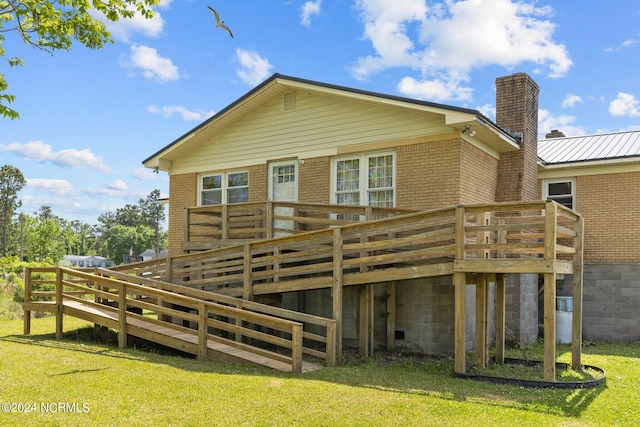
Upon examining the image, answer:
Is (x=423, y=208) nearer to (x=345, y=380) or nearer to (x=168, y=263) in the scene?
(x=345, y=380)

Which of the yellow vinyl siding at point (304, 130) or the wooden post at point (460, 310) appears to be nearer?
the wooden post at point (460, 310)

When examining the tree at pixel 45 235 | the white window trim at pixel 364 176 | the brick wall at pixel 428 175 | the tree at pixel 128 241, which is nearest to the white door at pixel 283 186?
the white window trim at pixel 364 176

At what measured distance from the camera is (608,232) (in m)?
14.5

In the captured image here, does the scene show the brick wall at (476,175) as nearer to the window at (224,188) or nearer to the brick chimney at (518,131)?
the brick chimney at (518,131)

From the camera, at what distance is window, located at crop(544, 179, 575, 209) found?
15312 mm

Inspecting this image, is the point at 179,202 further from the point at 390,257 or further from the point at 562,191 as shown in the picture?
the point at 562,191

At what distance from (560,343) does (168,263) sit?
10.2m

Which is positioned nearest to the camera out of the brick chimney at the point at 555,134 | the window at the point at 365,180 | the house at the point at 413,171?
the house at the point at 413,171

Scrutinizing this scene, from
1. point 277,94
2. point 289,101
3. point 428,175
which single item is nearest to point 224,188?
point 277,94

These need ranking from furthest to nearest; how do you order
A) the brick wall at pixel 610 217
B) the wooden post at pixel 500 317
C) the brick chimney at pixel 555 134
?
1. the brick chimney at pixel 555 134
2. the brick wall at pixel 610 217
3. the wooden post at pixel 500 317

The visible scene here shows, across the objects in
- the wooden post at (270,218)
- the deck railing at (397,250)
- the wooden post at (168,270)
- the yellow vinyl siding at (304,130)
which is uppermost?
the yellow vinyl siding at (304,130)

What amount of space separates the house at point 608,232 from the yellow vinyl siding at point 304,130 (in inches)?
206

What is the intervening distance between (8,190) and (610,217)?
6234 centimetres

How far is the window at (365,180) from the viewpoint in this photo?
12.7 meters
